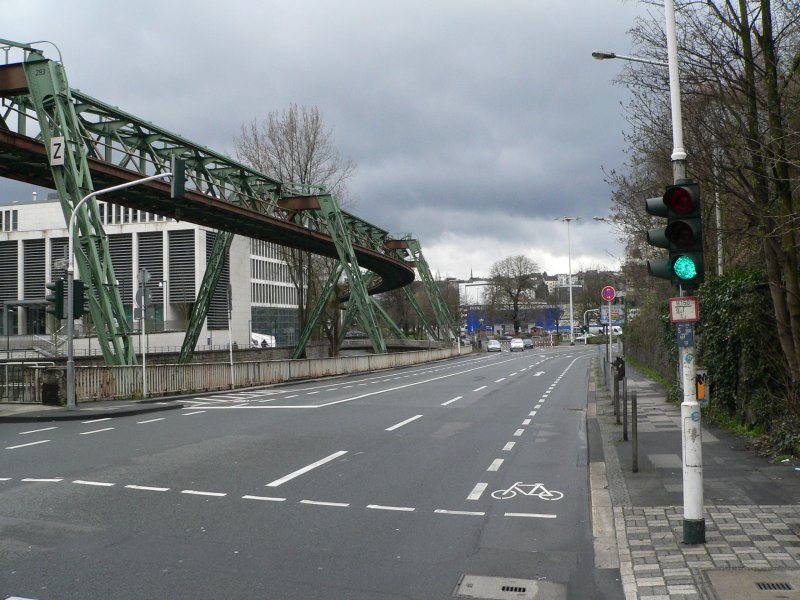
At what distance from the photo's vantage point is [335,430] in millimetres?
14703

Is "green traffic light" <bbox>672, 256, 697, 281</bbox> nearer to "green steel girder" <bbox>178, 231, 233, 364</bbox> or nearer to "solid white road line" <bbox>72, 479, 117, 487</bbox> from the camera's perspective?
"solid white road line" <bbox>72, 479, 117, 487</bbox>

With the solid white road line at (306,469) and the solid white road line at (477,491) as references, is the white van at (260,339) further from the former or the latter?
the solid white road line at (477,491)

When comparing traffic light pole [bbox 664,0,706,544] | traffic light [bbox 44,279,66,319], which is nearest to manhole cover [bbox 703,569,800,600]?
traffic light pole [bbox 664,0,706,544]

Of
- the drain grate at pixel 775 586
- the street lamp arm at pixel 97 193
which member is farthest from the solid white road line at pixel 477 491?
the street lamp arm at pixel 97 193

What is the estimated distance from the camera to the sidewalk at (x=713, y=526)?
5.36 m

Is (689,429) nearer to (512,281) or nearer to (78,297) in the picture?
(78,297)

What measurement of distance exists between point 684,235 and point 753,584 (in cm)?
300

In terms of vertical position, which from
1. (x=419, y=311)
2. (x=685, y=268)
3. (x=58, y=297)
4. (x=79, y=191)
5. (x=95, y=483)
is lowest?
(x=95, y=483)

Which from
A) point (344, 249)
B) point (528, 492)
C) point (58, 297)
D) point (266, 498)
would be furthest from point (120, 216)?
point (528, 492)

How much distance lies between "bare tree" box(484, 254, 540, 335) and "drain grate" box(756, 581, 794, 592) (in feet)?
328

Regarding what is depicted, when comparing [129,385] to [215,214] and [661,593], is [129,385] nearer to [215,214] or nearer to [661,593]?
[215,214]

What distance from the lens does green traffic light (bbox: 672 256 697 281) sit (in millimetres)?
6637

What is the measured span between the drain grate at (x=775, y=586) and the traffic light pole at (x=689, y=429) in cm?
96

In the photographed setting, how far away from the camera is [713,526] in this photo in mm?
6812
